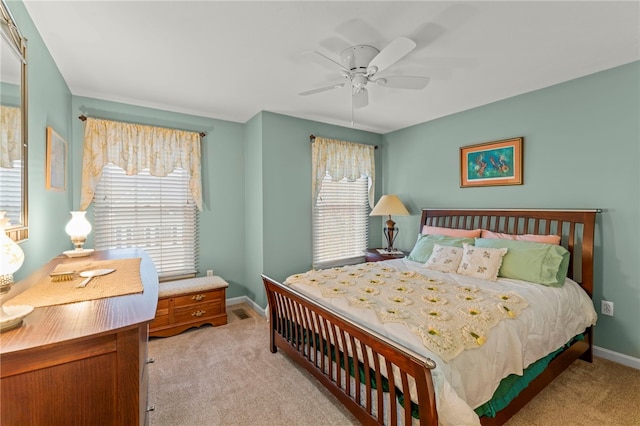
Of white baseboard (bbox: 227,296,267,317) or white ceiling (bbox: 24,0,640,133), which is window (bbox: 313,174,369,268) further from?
white ceiling (bbox: 24,0,640,133)

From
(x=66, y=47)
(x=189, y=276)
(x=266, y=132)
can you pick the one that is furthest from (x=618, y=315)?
(x=66, y=47)

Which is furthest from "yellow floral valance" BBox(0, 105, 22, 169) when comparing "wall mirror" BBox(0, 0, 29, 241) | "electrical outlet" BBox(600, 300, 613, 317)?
"electrical outlet" BBox(600, 300, 613, 317)

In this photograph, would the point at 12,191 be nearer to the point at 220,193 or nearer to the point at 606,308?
the point at 220,193

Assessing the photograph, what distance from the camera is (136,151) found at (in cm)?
334

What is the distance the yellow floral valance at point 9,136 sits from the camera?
1.34 m

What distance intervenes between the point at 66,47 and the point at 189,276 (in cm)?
259

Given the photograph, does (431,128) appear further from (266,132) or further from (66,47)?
(66,47)

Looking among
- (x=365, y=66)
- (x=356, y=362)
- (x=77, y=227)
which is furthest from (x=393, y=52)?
(x=77, y=227)

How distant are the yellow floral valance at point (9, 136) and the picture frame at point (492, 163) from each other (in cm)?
407

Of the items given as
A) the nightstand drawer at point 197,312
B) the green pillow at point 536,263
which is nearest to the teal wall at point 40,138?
the nightstand drawer at point 197,312

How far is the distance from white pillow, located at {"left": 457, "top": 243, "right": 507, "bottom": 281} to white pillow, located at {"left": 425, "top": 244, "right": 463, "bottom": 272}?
0.21 ft

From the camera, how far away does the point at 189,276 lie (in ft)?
12.1

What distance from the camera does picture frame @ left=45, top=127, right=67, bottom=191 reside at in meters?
2.16

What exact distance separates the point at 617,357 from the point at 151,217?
16.4 feet
